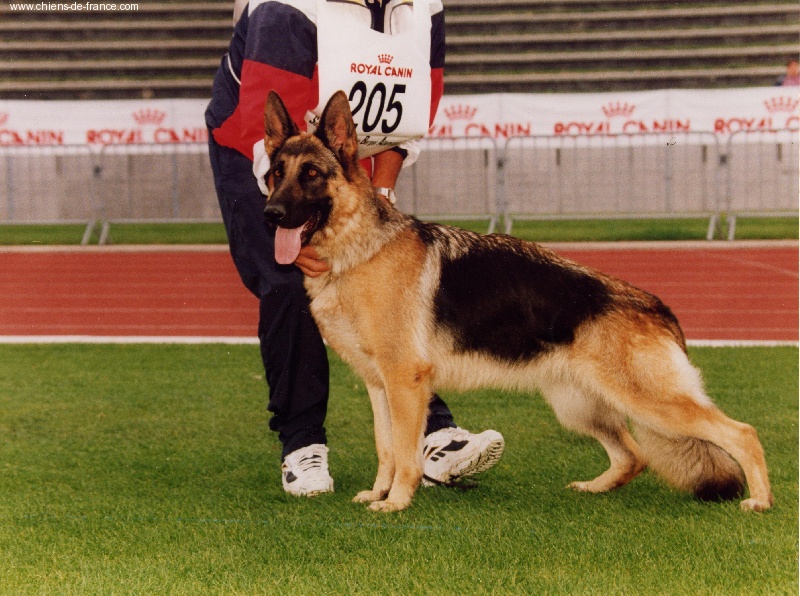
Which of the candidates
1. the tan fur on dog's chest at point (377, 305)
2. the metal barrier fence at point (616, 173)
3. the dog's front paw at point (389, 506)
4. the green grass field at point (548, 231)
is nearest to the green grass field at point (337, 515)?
the dog's front paw at point (389, 506)

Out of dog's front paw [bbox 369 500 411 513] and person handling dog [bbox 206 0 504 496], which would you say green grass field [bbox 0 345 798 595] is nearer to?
dog's front paw [bbox 369 500 411 513]

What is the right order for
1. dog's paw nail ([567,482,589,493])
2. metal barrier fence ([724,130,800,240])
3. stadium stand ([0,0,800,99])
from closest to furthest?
dog's paw nail ([567,482,589,493]), metal barrier fence ([724,130,800,240]), stadium stand ([0,0,800,99])

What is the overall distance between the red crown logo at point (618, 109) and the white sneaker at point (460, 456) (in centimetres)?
1172

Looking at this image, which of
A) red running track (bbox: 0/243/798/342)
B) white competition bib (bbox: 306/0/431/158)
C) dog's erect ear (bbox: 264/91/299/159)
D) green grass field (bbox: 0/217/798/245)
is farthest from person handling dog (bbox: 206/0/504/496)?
green grass field (bbox: 0/217/798/245)

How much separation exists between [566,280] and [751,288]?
6434mm

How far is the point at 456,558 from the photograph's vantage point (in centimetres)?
313

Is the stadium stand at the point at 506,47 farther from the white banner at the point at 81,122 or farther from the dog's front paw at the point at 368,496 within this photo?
the dog's front paw at the point at 368,496

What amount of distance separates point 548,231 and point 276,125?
10771 mm

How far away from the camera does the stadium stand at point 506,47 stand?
18234 millimetres

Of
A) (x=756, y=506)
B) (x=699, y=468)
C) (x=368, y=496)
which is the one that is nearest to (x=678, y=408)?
(x=699, y=468)

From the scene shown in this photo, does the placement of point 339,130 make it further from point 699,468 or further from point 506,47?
point 506,47

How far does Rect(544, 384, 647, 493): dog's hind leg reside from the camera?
3896 mm

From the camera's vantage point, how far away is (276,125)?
3682mm

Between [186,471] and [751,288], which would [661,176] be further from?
[186,471]
